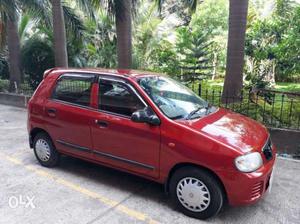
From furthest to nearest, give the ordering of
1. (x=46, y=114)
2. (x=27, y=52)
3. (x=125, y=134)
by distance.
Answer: (x=27, y=52), (x=46, y=114), (x=125, y=134)

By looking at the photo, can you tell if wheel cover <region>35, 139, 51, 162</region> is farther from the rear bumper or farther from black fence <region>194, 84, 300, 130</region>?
black fence <region>194, 84, 300, 130</region>

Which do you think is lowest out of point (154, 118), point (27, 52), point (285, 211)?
point (285, 211)

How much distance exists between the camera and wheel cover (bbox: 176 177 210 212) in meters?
3.55

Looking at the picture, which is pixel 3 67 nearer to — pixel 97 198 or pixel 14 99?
pixel 14 99

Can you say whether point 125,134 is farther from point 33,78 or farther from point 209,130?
point 33,78

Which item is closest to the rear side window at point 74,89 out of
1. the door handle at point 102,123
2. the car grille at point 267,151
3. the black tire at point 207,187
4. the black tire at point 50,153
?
the door handle at point 102,123

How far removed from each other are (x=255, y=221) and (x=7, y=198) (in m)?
3.22

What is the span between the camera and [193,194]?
3.59 metres

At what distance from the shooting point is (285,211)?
152 inches

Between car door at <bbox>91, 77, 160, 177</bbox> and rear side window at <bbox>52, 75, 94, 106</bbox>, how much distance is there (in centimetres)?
26

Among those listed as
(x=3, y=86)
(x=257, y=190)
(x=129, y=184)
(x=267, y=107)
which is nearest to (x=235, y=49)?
(x=267, y=107)

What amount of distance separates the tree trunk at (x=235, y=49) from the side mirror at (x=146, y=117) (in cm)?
342

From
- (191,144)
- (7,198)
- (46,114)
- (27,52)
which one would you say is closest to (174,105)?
(191,144)

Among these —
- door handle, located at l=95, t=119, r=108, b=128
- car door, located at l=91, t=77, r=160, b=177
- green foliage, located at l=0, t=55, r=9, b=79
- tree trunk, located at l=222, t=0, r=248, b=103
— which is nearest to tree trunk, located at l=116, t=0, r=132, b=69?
tree trunk, located at l=222, t=0, r=248, b=103
